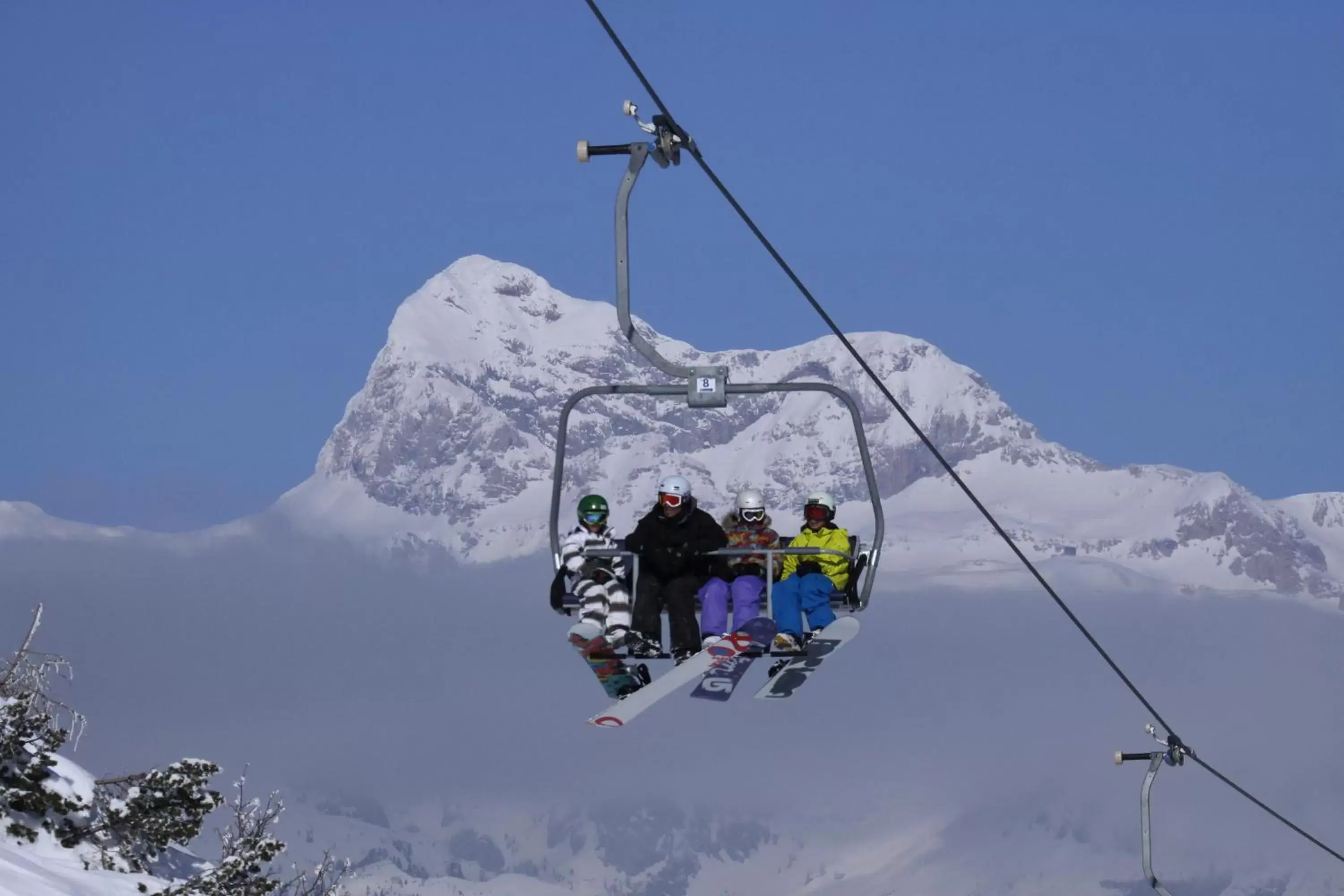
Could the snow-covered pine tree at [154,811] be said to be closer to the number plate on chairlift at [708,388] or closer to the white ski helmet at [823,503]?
the white ski helmet at [823,503]

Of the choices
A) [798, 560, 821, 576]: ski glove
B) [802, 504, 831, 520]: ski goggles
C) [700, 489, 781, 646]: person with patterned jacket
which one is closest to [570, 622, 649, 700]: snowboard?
[700, 489, 781, 646]: person with patterned jacket

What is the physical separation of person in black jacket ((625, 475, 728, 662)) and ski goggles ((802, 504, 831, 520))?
2.68 feet

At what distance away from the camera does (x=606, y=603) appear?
20750 mm

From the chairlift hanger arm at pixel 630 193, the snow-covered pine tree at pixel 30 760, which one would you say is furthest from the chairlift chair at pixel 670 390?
the snow-covered pine tree at pixel 30 760

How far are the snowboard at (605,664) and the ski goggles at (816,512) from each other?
1.98 m

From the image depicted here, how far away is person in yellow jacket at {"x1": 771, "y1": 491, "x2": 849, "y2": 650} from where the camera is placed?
2052cm

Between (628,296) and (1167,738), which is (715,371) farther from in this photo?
(1167,738)

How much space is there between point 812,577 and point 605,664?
1949 millimetres

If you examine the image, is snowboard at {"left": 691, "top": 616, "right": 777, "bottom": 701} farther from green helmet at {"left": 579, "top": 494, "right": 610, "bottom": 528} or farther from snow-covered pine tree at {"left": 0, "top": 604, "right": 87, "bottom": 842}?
snow-covered pine tree at {"left": 0, "top": 604, "right": 87, "bottom": 842}

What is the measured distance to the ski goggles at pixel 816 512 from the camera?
2112 cm

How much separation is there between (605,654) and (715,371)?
2.72 metres

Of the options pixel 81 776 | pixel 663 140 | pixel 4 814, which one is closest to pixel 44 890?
pixel 4 814

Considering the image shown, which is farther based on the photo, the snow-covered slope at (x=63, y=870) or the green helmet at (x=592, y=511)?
the snow-covered slope at (x=63, y=870)

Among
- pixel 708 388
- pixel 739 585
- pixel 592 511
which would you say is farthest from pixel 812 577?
pixel 708 388
